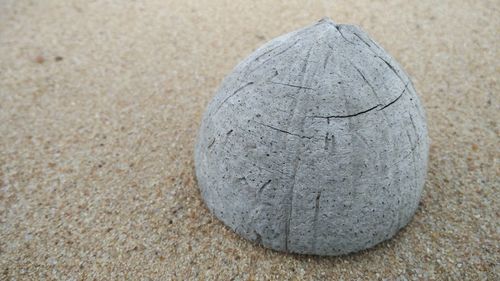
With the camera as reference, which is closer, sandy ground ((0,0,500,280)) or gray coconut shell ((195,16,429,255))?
gray coconut shell ((195,16,429,255))

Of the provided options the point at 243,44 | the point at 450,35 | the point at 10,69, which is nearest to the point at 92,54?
the point at 10,69

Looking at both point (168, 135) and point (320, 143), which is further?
point (168, 135)

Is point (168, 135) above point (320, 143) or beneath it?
beneath

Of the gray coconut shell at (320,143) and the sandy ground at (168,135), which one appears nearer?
the gray coconut shell at (320,143)

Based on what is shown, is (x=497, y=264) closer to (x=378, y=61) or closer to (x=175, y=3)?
(x=378, y=61)
